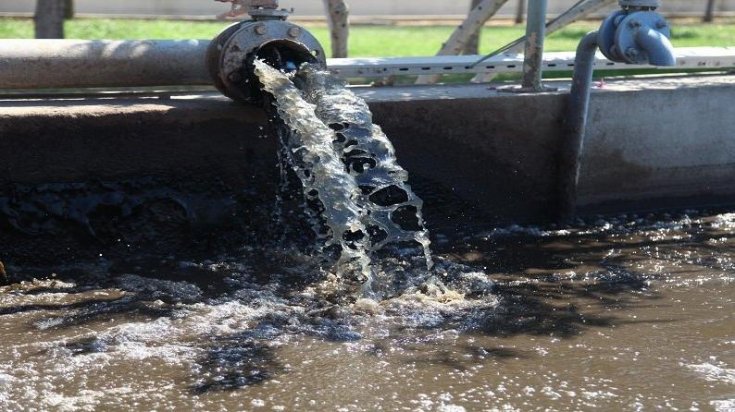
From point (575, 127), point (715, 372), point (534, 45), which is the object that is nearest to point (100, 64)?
point (534, 45)

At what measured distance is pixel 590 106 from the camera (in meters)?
7.04

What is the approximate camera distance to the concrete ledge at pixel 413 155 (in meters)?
6.10

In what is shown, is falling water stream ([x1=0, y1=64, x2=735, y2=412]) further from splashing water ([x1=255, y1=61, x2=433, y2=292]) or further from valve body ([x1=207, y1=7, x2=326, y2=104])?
valve body ([x1=207, y1=7, x2=326, y2=104])

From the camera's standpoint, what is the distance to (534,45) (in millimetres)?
7145

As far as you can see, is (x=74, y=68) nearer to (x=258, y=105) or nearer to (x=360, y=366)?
(x=258, y=105)

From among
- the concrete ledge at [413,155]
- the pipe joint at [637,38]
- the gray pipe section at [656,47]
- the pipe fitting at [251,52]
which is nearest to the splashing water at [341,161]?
the pipe fitting at [251,52]

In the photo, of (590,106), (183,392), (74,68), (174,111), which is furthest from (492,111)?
(183,392)

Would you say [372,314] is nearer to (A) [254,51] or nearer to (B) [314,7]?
(A) [254,51]

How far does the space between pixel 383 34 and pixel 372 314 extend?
1821 centimetres

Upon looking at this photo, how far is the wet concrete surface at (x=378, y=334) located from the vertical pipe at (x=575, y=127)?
0.53 m

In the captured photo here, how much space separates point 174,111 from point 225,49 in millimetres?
478

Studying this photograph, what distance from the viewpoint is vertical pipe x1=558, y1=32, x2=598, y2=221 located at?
22.4 ft

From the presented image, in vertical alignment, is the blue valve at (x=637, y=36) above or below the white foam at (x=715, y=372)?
above

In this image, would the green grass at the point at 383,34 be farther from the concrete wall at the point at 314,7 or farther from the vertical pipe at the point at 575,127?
the vertical pipe at the point at 575,127
